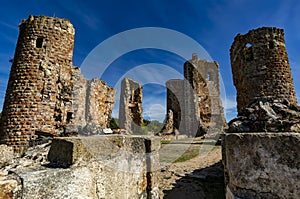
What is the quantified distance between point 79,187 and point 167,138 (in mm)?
15287

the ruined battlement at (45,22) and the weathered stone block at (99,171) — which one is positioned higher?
the ruined battlement at (45,22)

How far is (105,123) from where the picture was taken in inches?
371

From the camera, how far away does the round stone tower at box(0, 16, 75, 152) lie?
617 cm

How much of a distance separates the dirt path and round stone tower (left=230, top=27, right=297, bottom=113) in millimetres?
5312

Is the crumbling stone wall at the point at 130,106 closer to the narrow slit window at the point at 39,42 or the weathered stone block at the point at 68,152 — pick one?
the narrow slit window at the point at 39,42

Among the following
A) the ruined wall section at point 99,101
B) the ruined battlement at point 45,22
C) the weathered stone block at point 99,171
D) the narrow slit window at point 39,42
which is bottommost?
the weathered stone block at point 99,171

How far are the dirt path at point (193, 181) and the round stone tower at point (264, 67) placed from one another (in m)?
5.31

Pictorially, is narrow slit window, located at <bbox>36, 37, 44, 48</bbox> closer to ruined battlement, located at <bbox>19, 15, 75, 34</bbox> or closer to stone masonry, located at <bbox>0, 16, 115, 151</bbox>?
stone masonry, located at <bbox>0, 16, 115, 151</bbox>

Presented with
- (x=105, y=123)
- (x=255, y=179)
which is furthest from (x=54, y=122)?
(x=255, y=179)

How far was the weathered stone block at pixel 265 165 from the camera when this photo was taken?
4.26 feet

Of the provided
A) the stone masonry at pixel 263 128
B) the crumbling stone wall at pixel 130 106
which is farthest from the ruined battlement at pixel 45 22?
the crumbling stone wall at pixel 130 106

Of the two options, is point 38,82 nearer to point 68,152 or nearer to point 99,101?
point 99,101

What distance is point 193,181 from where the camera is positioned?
465 cm

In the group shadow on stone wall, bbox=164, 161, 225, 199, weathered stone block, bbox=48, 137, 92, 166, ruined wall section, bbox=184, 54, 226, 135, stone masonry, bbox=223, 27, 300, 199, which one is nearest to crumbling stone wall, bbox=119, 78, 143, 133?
ruined wall section, bbox=184, 54, 226, 135
